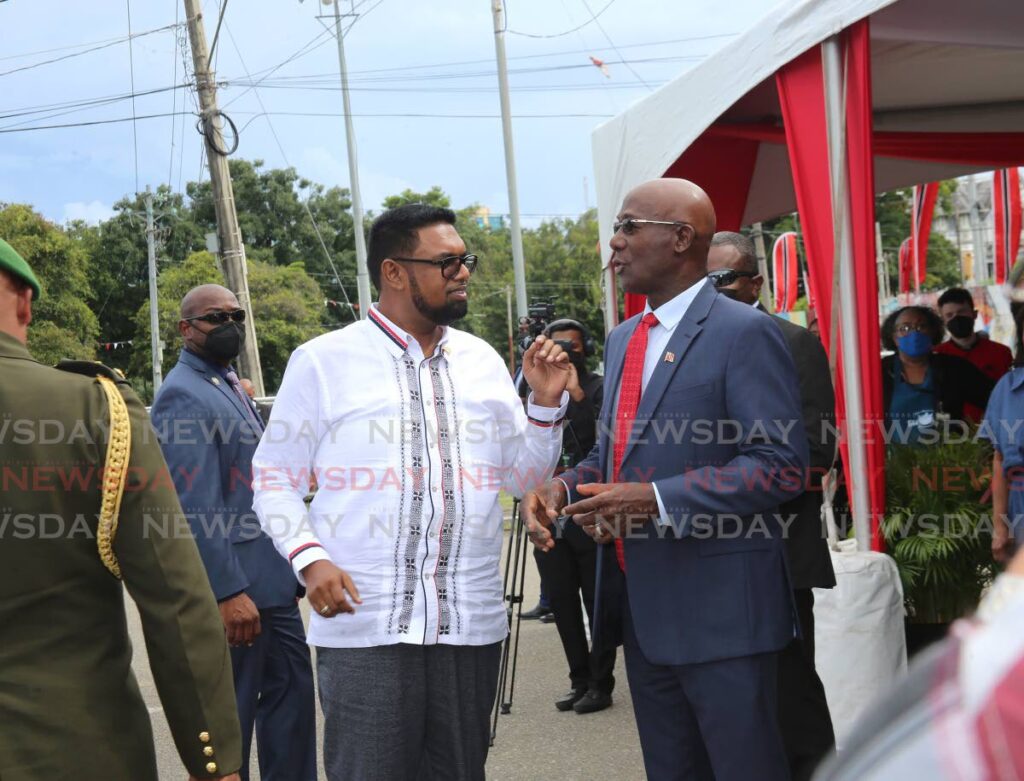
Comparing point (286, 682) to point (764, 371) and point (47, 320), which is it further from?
point (47, 320)

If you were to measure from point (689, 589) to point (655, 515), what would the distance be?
0.24 metres

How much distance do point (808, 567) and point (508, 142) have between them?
1898cm

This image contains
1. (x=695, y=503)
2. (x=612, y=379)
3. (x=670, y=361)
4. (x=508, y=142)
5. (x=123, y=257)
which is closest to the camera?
(x=695, y=503)

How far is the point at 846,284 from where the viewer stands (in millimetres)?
4836

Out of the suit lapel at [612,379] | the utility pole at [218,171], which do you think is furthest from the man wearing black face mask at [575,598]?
the utility pole at [218,171]

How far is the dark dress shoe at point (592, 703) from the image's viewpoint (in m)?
6.00

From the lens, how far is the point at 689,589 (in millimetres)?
3164

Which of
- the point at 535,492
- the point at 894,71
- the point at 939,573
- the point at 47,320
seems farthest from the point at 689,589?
the point at 47,320

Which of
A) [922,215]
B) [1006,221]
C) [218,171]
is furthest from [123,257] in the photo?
[1006,221]

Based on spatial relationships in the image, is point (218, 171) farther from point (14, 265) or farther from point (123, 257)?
point (123, 257)

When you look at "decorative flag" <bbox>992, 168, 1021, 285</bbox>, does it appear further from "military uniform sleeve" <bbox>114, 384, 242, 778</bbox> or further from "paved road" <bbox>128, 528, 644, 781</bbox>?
"military uniform sleeve" <bbox>114, 384, 242, 778</bbox>

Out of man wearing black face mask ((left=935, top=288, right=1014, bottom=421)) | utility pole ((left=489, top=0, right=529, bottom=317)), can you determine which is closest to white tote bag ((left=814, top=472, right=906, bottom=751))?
man wearing black face mask ((left=935, top=288, right=1014, bottom=421))

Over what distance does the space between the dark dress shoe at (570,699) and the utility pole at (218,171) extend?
10593mm

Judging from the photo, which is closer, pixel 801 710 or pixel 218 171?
pixel 801 710
